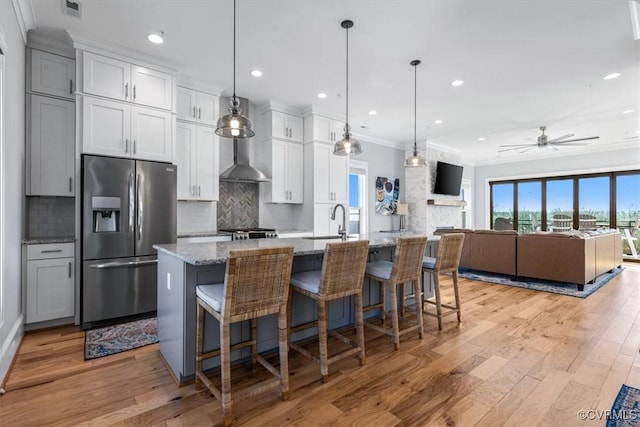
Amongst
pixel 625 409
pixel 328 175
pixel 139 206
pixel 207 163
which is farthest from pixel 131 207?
pixel 625 409

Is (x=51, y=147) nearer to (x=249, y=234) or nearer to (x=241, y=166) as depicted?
(x=241, y=166)

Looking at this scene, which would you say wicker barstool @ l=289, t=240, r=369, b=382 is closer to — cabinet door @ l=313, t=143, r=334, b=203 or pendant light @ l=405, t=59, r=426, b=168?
pendant light @ l=405, t=59, r=426, b=168

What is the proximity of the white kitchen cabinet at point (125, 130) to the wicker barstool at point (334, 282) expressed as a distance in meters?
2.48

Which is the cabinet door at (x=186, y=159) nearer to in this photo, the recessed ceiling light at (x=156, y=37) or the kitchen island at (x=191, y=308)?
the recessed ceiling light at (x=156, y=37)

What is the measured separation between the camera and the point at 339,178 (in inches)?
222

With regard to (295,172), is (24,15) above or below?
above

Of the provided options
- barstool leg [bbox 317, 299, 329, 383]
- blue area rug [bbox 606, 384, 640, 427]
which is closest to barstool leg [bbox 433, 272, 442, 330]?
blue area rug [bbox 606, 384, 640, 427]

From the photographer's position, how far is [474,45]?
3312 millimetres

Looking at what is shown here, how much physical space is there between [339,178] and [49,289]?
13.7 feet

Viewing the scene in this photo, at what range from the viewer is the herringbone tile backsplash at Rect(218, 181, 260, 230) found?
4.77 m

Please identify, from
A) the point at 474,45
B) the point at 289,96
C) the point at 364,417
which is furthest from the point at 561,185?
the point at 364,417

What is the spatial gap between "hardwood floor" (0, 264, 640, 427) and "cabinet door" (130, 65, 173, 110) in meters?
2.55

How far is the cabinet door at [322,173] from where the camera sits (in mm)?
5242

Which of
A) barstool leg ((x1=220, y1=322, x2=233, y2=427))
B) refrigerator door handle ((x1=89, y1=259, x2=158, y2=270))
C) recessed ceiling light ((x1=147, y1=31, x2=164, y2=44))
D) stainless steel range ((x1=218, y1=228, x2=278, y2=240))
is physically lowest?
barstool leg ((x1=220, y1=322, x2=233, y2=427))
